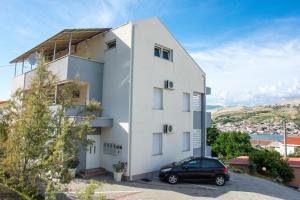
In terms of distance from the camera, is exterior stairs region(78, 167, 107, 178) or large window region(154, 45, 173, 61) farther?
large window region(154, 45, 173, 61)

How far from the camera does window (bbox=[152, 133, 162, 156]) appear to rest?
61.8ft

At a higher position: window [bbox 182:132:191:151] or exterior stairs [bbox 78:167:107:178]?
window [bbox 182:132:191:151]

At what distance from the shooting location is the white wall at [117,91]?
17.2m

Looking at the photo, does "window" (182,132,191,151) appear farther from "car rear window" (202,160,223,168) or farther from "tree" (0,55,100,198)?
"tree" (0,55,100,198)

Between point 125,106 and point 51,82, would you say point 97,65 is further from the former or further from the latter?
point 51,82

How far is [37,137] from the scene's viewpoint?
8547 mm

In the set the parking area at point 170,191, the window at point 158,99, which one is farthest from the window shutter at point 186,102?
the parking area at point 170,191

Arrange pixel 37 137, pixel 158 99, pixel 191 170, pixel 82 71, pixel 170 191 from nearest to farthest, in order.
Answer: pixel 37 137
pixel 170 191
pixel 191 170
pixel 82 71
pixel 158 99

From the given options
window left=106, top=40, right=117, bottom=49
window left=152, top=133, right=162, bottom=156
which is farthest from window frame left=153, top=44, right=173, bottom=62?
window left=152, top=133, right=162, bottom=156

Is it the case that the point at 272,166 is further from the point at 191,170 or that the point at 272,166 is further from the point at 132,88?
the point at 132,88

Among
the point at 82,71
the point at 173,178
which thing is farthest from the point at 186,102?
the point at 82,71

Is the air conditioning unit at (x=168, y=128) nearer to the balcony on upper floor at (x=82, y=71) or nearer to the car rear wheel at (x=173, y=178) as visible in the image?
the car rear wheel at (x=173, y=178)

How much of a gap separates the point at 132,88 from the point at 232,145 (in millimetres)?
29744

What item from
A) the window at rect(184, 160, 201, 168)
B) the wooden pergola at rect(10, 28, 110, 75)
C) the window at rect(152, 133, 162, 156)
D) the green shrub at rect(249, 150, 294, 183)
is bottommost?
the green shrub at rect(249, 150, 294, 183)
